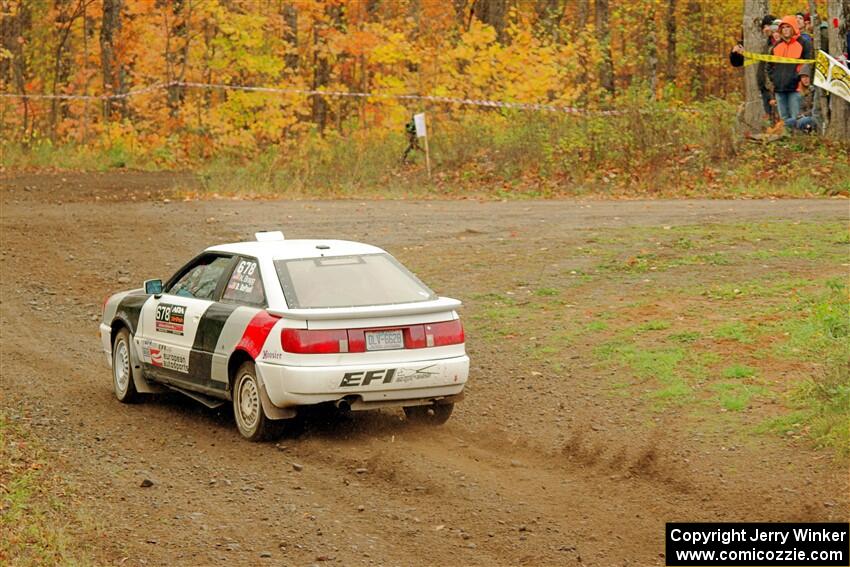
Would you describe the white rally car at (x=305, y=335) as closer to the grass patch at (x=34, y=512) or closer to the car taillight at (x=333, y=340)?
the car taillight at (x=333, y=340)

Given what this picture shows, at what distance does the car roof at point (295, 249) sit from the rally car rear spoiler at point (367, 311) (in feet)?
2.81

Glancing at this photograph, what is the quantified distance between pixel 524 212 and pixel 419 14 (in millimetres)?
26507

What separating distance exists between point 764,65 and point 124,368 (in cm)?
1661

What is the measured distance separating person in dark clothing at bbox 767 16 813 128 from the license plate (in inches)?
618

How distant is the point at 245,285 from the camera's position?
1073 centimetres

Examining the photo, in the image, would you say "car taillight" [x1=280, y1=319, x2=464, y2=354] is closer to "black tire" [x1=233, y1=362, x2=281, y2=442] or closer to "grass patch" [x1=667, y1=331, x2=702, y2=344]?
"black tire" [x1=233, y1=362, x2=281, y2=442]

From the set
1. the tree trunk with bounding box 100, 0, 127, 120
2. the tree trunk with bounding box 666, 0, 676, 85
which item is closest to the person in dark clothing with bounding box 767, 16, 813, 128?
the tree trunk with bounding box 100, 0, 127, 120

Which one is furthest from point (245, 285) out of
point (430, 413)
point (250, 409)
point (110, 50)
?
point (110, 50)

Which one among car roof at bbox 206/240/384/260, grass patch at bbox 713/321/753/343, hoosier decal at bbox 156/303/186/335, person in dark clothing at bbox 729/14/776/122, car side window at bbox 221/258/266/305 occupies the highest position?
person in dark clothing at bbox 729/14/776/122

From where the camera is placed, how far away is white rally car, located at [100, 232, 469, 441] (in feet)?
32.2

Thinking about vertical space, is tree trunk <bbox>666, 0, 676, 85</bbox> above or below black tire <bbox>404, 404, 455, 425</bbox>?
above

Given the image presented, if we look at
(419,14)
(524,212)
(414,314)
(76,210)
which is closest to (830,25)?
(524,212)

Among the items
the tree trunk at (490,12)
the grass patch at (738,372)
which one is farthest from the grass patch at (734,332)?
the tree trunk at (490,12)

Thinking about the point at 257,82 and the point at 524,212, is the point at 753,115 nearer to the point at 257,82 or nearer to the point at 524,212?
the point at 524,212
